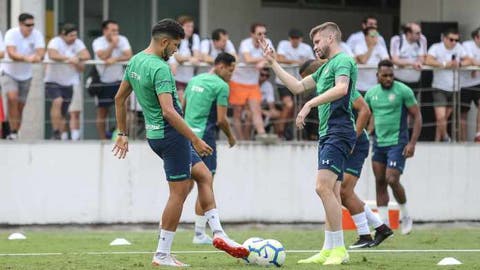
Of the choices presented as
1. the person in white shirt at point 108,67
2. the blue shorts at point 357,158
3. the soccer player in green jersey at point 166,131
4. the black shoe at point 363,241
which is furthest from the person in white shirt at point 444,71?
the soccer player in green jersey at point 166,131

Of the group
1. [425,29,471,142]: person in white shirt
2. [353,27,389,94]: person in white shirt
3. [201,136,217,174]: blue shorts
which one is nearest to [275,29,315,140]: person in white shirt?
[353,27,389,94]: person in white shirt

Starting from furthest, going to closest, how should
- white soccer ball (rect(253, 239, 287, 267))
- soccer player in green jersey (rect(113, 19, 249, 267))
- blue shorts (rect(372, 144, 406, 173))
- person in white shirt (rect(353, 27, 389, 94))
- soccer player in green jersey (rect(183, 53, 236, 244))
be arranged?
person in white shirt (rect(353, 27, 389, 94)), blue shorts (rect(372, 144, 406, 173)), soccer player in green jersey (rect(183, 53, 236, 244)), white soccer ball (rect(253, 239, 287, 267)), soccer player in green jersey (rect(113, 19, 249, 267))

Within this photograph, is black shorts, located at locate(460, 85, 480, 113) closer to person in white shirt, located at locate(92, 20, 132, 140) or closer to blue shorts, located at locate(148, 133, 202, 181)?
person in white shirt, located at locate(92, 20, 132, 140)

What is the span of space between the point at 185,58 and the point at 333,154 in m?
8.20

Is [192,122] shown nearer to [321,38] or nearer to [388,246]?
[388,246]

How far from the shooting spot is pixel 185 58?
2039 cm

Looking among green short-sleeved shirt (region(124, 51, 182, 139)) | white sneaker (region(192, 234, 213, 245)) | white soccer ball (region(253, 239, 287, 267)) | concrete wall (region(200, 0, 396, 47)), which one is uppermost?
concrete wall (region(200, 0, 396, 47))

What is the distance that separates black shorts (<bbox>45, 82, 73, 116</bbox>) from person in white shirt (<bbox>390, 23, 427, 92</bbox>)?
5.71 meters

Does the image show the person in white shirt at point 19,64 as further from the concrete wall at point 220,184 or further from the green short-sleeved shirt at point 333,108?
the green short-sleeved shirt at point 333,108

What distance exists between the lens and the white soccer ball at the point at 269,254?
11828 mm

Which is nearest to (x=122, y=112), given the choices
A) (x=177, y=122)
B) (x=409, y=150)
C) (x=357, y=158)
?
(x=177, y=122)

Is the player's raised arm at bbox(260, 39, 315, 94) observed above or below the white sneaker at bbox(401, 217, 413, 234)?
above

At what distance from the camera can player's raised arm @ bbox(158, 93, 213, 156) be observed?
37.6ft

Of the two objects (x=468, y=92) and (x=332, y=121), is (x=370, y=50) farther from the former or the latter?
(x=332, y=121)
